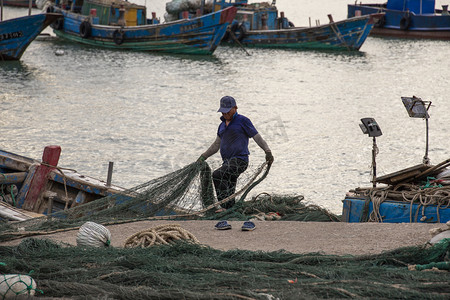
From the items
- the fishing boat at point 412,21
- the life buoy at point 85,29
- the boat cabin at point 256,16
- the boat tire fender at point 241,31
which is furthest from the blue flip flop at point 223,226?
the fishing boat at point 412,21

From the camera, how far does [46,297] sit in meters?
3.63

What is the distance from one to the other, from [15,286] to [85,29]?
27.6 meters

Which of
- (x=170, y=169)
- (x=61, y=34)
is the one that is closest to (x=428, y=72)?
(x=170, y=169)

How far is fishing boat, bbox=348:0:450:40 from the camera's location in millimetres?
34500

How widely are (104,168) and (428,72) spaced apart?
56.3 feet

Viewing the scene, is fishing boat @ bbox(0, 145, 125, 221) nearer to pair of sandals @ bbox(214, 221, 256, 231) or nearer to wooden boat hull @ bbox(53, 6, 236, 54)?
pair of sandals @ bbox(214, 221, 256, 231)

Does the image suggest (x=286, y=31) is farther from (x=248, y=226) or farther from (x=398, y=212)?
(x=248, y=226)

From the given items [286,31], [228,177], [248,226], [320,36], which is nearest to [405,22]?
[320,36]

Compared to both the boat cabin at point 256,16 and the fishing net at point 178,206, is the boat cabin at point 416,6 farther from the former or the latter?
the fishing net at point 178,206

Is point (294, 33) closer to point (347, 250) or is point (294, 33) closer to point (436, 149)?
point (436, 149)

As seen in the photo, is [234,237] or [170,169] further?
[170,169]

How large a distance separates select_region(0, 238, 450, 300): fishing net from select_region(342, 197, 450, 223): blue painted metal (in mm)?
1482

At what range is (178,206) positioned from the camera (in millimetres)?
6910

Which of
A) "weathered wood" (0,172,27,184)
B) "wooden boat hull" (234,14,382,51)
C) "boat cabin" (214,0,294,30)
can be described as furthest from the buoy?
"boat cabin" (214,0,294,30)
